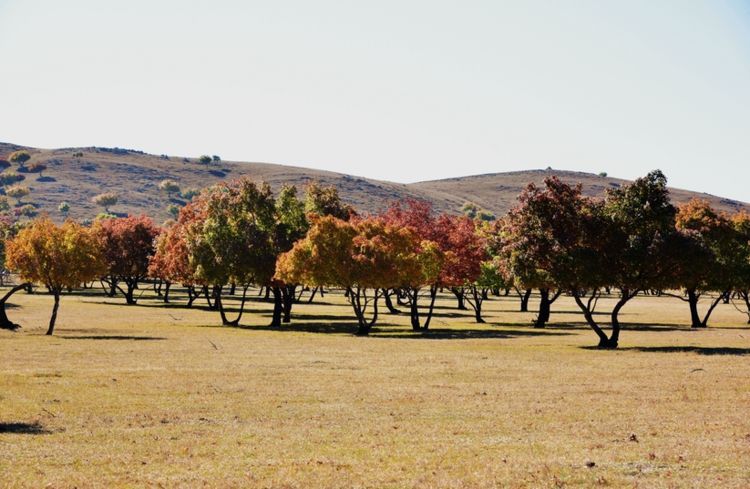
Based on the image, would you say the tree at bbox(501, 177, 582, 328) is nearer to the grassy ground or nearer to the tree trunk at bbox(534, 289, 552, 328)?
the grassy ground

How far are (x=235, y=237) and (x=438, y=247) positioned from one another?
20.1 m

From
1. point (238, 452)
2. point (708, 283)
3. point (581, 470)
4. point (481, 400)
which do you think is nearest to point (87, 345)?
point (481, 400)

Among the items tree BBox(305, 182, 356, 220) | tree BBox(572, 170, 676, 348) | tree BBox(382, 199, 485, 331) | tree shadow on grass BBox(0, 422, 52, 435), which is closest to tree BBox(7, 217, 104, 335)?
tree BBox(305, 182, 356, 220)

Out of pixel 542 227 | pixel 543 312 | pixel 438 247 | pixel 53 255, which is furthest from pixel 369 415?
pixel 543 312

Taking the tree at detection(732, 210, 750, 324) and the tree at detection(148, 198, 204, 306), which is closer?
the tree at detection(732, 210, 750, 324)

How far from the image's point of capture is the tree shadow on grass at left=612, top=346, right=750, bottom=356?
53625mm

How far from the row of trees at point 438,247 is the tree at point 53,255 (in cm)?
12

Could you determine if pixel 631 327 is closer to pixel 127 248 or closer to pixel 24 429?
pixel 24 429

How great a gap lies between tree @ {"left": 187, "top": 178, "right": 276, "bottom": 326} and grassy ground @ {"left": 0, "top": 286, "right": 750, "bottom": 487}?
73.6 feet

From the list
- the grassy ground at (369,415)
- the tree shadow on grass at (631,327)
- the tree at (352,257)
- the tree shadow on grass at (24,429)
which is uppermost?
the tree at (352,257)

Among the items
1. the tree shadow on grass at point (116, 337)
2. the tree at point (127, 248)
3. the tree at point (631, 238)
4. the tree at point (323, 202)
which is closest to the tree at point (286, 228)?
the tree at point (323, 202)

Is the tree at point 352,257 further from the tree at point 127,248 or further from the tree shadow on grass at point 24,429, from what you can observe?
the tree at point 127,248

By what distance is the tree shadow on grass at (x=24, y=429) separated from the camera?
81.3 ft

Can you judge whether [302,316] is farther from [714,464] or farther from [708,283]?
[714,464]
